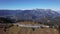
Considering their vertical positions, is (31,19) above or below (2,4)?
below

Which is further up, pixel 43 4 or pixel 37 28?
pixel 43 4

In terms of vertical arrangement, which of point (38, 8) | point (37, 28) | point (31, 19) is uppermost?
point (38, 8)

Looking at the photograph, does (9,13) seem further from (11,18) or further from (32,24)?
(32,24)

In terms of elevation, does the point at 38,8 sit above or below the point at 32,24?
above

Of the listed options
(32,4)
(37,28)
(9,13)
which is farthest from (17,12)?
(37,28)

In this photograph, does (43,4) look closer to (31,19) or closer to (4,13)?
(31,19)

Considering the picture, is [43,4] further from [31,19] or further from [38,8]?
[31,19]

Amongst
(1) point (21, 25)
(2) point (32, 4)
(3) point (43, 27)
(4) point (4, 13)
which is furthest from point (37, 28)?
(4) point (4, 13)
